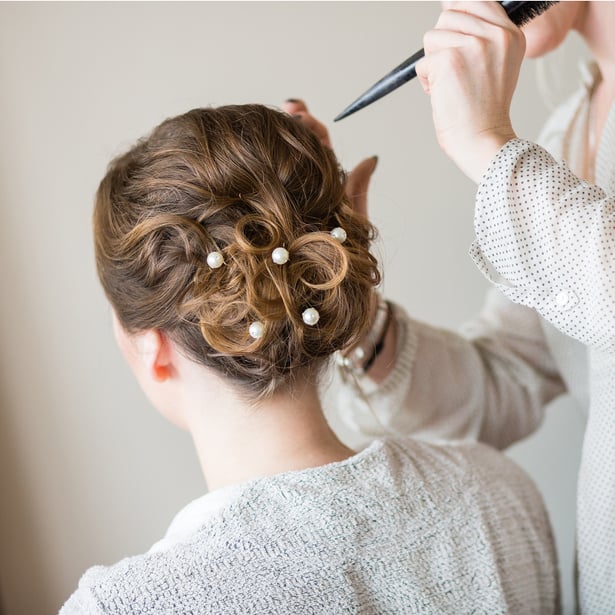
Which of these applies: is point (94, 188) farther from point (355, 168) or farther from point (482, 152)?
point (482, 152)

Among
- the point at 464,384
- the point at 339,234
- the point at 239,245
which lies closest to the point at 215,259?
the point at 239,245

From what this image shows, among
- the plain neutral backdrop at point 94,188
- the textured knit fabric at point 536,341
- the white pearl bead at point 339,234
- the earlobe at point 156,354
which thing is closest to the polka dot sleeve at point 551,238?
Answer: the textured knit fabric at point 536,341

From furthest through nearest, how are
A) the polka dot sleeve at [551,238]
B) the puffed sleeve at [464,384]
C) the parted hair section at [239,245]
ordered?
the puffed sleeve at [464,384]
the parted hair section at [239,245]
the polka dot sleeve at [551,238]

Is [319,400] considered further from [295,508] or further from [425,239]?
[425,239]

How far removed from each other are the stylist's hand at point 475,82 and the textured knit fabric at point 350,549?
328 mm

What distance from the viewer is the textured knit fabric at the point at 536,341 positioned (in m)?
0.64

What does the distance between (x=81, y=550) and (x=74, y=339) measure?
38 centimetres

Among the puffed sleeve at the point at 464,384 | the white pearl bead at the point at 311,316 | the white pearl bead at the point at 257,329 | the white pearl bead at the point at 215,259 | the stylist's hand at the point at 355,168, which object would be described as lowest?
the puffed sleeve at the point at 464,384

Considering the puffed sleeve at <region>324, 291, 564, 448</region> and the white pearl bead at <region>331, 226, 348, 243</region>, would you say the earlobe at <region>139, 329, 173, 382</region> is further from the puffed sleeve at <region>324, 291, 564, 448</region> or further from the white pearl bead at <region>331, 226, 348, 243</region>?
the puffed sleeve at <region>324, 291, 564, 448</region>

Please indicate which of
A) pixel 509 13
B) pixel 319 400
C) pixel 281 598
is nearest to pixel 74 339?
pixel 319 400

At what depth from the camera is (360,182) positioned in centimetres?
96

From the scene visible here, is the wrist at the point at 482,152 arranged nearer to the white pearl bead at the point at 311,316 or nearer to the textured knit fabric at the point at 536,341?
the textured knit fabric at the point at 536,341

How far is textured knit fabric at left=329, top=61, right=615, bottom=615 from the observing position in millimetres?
638

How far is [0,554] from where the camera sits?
1295 mm
